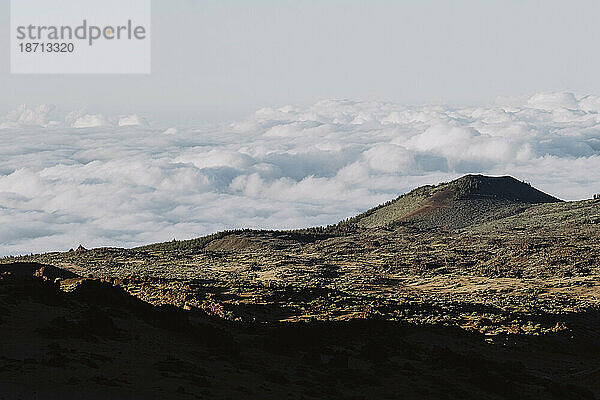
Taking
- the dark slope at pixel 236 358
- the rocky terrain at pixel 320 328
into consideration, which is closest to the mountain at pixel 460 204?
the rocky terrain at pixel 320 328

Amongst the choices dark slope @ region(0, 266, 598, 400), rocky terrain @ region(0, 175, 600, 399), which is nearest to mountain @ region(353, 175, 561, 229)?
rocky terrain @ region(0, 175, 600, 399)

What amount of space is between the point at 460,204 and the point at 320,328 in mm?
143654

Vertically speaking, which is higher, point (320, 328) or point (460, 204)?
point (460, 204)

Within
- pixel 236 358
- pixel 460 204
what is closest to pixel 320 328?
pixel 236 358

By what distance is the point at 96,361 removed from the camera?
20.9 meters

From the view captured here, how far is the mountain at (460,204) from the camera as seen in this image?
161m

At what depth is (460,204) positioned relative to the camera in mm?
172875

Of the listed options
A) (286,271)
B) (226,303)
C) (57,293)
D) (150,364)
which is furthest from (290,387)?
(286,271)

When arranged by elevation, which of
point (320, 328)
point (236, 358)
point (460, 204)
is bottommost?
point (320, 328)

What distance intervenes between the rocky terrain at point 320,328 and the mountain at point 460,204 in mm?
60796

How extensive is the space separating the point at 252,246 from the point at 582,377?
9648 centimetres

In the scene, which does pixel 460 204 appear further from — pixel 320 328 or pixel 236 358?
pixel 236 358

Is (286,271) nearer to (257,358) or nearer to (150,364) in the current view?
(257,358)

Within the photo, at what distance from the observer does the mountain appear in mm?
160875
